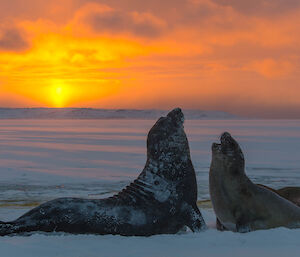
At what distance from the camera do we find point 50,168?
47.7 feet

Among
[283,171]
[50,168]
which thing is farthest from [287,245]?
[50,168]

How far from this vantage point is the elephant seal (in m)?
5.85

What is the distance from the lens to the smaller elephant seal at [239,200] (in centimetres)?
647

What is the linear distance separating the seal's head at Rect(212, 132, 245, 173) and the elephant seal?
63 cm

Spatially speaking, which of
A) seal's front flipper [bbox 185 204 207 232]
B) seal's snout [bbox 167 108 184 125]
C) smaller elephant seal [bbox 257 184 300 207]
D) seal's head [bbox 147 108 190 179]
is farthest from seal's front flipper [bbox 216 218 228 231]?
seal's snout [bbox 167 108 184 125]

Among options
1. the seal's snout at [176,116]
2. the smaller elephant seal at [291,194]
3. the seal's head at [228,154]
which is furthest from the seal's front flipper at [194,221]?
the smaller elephant seal at [291,194]

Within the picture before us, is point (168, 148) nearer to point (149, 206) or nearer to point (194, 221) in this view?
point (149, 206)

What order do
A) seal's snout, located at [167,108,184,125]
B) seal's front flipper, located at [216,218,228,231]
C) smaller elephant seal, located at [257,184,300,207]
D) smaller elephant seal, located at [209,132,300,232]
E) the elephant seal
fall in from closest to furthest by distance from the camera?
the elephant seal < smaller elephant seal, located at [209,132,300,232] < seal's front flipper, located at [216,218,228,231] < seal's snout, located at [167,108,184,125] < smaller elephant seal, located at [257,184,300,207]

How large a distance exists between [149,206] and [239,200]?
1349 millimetres

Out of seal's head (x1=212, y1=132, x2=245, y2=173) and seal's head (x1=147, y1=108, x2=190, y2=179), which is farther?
seal's head (x1=212, y1=132, x2=245, y2=173)

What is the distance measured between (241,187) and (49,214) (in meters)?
2.66

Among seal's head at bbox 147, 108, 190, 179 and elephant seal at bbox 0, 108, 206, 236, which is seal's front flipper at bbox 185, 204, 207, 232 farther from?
seal's head at bbox 147, 108, 190, 179

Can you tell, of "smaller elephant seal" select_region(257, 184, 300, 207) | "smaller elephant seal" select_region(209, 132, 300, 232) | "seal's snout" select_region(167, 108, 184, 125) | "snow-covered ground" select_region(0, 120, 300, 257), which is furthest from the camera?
"smaller elephant seal" select_region(257, 184, 300, 207)

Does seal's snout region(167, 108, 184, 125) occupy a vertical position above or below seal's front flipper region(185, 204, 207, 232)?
above
